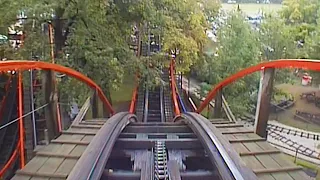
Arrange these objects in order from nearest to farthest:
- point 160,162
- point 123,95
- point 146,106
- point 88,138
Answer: point 160,162, point 88,138, point 146,106, point 123,95

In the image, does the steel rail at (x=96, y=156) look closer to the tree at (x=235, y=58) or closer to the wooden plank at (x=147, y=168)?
the wooden plank at (x=147, y=168)

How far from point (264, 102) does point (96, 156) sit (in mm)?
1606

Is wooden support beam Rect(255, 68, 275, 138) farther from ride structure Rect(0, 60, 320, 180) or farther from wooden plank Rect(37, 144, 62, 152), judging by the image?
wooden plank Rect(37, 144, 62, 152)

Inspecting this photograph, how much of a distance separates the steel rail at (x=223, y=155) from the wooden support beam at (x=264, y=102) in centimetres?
47

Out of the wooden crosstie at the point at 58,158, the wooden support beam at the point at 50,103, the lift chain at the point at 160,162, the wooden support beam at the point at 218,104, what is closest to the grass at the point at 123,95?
the wooden support beam at the point at 218,104

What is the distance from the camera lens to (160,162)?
258cm

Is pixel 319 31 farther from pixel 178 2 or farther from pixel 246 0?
pixel 246 0

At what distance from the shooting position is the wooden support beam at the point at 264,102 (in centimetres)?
324

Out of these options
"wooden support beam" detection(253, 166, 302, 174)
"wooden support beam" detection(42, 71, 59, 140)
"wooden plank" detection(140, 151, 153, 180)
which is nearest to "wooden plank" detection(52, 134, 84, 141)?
"wooden support beam" detection(42, 71, 59, 140)

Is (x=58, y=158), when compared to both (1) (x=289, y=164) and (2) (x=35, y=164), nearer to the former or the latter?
(2) (x=35, y=164)

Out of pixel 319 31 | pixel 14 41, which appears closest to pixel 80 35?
pixel 14 41

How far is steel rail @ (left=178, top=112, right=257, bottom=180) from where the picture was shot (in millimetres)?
2197

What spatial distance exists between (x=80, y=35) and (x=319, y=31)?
10.3m

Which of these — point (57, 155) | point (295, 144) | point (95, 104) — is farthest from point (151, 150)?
point (295, 144)
